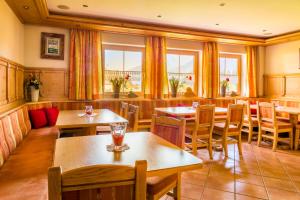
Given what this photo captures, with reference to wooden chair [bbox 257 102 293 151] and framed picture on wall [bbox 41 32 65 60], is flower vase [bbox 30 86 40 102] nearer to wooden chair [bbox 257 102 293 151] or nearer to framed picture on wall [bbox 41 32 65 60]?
framed picture on wall [bbox 41 32 65 60]

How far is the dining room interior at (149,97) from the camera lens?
1.45 meters

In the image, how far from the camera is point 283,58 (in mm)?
5684

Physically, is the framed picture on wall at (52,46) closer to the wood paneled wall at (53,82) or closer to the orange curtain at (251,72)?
the wood paneled wall at (53,82)

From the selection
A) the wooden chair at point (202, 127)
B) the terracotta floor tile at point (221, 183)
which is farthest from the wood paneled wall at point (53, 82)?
the terracotta floor tile at point (221, 183)

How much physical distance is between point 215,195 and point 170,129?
0.96 metres

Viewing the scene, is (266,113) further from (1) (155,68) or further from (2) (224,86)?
(1) (155,68)

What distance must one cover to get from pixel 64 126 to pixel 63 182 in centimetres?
165

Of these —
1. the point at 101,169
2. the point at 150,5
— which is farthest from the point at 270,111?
the point at 101,169

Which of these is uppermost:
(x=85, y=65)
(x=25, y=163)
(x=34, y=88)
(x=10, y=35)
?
(x=10, y=35)

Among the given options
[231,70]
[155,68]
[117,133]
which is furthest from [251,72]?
[117,133]

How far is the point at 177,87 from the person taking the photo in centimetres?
529

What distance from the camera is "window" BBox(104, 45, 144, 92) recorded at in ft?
15.7

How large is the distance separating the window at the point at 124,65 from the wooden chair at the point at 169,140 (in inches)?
119

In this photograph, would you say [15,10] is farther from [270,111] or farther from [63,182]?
[270,111]
